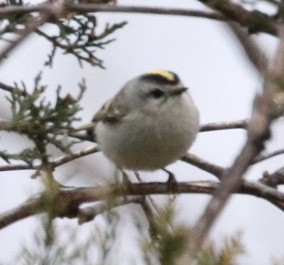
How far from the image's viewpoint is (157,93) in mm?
3057

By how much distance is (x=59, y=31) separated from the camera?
7.46 ft

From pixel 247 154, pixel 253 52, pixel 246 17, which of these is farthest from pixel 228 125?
pixel 247 154

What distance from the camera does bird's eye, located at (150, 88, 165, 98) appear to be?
9.97 ft

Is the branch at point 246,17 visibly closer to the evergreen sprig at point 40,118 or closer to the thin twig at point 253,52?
the thin twig at point 253,52

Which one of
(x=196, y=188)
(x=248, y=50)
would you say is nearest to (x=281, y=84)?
(x=248, y=50)

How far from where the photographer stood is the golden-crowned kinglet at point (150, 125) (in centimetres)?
280

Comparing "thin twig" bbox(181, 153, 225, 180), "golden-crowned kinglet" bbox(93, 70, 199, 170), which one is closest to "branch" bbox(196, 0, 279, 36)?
"thin twig" bbox(181, 153, 225, 180)

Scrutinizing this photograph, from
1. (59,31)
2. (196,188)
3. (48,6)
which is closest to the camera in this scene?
(48,6)

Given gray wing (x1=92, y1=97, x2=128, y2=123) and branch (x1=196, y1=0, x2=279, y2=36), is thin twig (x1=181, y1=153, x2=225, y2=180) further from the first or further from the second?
branch (x1=196, y1=0, x2=279, y2=36)

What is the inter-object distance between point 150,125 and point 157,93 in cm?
20

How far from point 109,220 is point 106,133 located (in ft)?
6.69

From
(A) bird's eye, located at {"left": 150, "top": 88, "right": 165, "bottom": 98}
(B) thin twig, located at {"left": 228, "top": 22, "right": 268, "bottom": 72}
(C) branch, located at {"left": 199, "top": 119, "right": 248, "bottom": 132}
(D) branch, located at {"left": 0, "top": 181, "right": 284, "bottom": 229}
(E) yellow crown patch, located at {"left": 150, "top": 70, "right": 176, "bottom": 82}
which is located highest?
(B) thin twig, located at {"left": 228, "top": 22, "right": 268, "bottom": 72}

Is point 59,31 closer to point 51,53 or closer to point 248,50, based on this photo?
point 51,53

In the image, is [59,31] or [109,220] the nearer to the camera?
[109,220]
